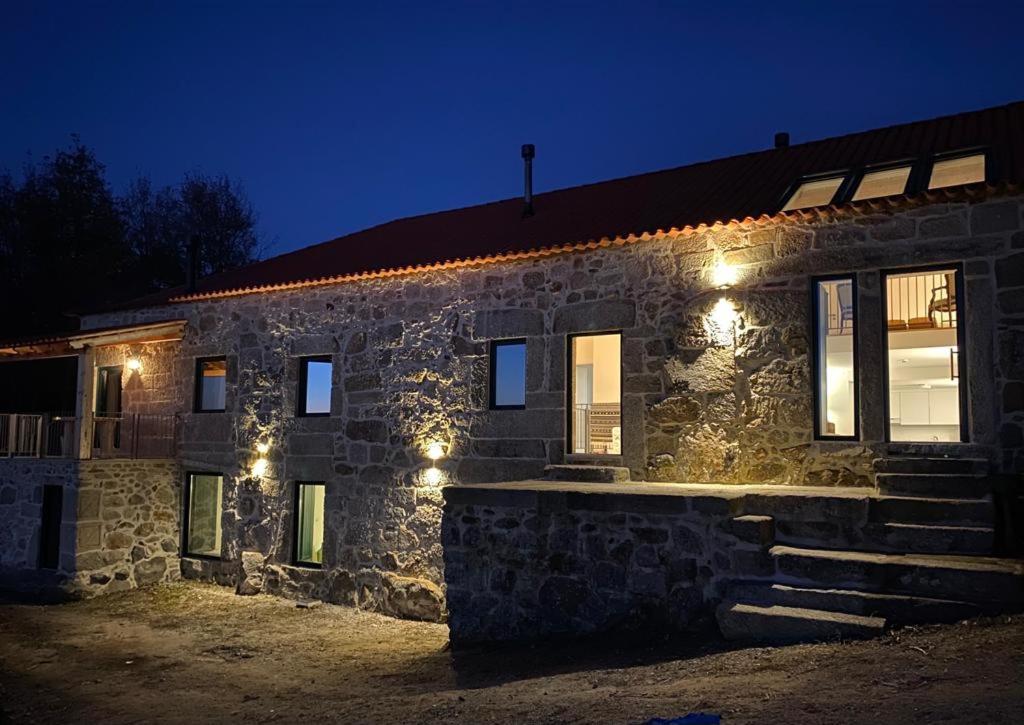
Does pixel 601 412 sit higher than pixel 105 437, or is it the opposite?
pixel 601 412

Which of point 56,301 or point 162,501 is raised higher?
point 56,301

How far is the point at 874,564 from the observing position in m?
5.88

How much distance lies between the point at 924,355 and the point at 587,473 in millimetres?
4899

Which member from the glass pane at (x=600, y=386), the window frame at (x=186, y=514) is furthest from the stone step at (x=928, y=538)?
the window frame at (x=186, y=514)

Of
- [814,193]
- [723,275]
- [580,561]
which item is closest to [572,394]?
[723,275]

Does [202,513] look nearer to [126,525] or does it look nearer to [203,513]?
[203,513]

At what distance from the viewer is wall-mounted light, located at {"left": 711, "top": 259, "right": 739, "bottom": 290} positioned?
8492 mm

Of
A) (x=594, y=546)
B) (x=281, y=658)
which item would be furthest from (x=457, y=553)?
(x=281, y=658)

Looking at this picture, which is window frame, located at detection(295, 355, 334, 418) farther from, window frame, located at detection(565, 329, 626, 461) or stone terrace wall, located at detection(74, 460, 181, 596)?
window frame, located at detection(565, 329, 626, 461)

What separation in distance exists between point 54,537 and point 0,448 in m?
2.49

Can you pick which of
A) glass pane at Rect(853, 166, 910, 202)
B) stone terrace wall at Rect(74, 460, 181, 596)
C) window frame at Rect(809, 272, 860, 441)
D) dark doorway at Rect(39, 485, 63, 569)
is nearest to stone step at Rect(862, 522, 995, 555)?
window frame at Rect(809, 272, 860, 441)

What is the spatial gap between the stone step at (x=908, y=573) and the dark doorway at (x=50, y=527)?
11321 mm

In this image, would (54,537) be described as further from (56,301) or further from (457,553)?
(56,301)

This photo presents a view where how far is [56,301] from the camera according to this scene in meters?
23.8
